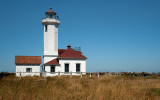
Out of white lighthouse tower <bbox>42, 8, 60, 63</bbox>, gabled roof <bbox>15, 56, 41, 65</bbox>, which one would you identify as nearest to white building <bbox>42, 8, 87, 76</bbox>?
white lighthouse tower <bbox>42, 8, 60, 63</bbox>

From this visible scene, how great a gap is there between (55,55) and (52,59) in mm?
780

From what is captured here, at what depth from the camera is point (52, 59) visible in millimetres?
26250

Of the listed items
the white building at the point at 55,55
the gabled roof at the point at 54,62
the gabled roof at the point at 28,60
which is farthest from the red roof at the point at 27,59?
the gabled roof at the point at 54,62

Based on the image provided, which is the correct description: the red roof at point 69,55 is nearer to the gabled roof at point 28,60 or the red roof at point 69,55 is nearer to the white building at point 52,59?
the white building at point 52,59

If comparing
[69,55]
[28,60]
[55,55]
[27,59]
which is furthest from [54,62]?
[27,59]

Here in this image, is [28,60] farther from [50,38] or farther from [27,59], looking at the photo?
[50,38]

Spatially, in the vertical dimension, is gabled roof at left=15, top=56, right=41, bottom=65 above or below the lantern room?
below

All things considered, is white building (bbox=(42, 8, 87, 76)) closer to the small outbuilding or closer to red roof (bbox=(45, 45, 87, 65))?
red roof (bbox=(45, 45, 87, 65))

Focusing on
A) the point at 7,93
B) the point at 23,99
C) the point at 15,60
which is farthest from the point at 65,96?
the point at 15,60

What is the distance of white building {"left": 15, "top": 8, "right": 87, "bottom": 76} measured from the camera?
82.6ft

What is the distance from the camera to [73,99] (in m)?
5.90

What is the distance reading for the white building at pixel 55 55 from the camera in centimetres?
2547

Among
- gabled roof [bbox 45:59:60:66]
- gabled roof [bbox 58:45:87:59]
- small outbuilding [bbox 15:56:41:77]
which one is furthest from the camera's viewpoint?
gabled roof [bbox 58:45:87:59]

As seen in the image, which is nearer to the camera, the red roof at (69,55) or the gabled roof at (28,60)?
the red roof at (69,55)
